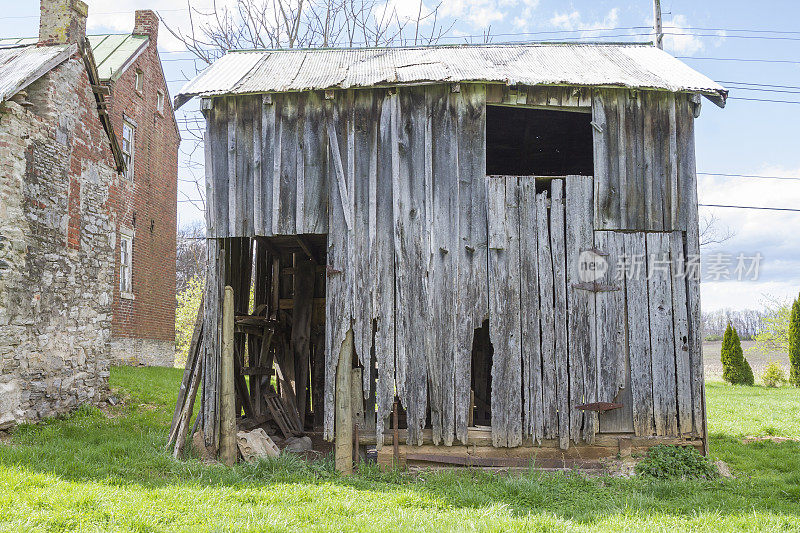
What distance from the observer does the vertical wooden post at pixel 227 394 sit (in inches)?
357

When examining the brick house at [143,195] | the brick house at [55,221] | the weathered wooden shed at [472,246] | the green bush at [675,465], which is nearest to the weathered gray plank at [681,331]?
the weathered wooden shed at [472,246]

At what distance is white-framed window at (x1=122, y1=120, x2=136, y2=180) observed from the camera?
1939cm

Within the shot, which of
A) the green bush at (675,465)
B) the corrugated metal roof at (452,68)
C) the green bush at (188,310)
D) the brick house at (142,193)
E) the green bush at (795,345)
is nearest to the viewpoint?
the green bush at (675,465)

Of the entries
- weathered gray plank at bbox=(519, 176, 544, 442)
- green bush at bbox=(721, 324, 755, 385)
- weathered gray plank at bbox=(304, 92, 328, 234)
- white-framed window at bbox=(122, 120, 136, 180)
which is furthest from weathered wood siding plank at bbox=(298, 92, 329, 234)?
green bush at bbox=(721, 324, 755, 385)

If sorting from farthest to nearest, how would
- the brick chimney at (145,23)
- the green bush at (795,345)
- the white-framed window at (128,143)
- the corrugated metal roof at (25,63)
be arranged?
the green bush at (795,345), the brick chimney at (145,23), the white-framed window at (128,143), the corrugated metal roof at (25,63)

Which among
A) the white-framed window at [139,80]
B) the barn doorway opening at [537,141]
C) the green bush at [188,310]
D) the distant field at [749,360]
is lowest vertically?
the distant field at [749,360]

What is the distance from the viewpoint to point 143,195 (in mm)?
20359

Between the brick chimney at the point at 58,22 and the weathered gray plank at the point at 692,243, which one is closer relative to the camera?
the weathered gray plank at the point at 692,243

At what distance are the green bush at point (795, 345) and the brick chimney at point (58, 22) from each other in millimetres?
26056

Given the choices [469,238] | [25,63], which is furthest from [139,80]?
[469,238]

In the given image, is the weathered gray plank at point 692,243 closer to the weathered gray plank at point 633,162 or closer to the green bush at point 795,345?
the weathered gray plank at point 633,162

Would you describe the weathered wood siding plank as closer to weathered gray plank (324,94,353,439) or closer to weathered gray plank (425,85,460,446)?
weathered gray plank (324,94,353,439)

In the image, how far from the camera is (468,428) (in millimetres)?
8758

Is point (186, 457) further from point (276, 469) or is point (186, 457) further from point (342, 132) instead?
point (342, 132)
